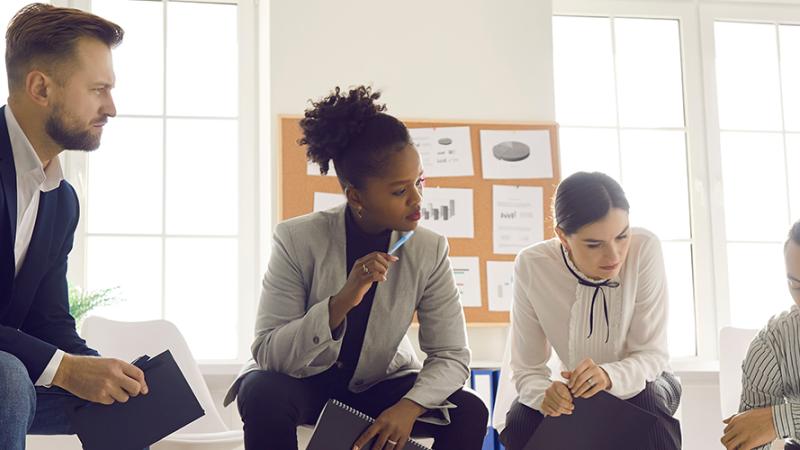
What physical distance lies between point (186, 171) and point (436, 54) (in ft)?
3.68

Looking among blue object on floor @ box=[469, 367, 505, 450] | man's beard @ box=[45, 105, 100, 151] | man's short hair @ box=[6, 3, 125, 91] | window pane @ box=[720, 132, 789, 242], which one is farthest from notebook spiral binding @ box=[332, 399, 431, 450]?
window pane @ box=[720, 132, 789, 242]

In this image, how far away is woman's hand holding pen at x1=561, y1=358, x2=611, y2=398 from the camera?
2.05 meters

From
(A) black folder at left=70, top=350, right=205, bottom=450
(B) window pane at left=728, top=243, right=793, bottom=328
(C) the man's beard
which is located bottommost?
(A) black folder at left=70, top=350, right=205, bottom=450

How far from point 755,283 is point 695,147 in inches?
25.3

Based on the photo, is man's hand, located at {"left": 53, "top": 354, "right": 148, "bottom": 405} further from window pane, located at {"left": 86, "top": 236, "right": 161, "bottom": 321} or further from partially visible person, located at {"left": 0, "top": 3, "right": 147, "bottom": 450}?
window pane, located at {"left": 86, "top": 236, "right": 161, "bottom": 321}

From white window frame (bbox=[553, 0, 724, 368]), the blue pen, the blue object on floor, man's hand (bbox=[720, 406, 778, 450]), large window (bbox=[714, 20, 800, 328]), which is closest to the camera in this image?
man's hand (bbox=[720, 406, 778, 450])

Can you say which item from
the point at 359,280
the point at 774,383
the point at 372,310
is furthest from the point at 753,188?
the point at 359,280

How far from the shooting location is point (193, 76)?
3.74 metres

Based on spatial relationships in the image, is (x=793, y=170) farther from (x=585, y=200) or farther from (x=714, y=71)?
(x=585, y=200)

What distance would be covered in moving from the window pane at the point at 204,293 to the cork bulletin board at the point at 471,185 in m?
0.41

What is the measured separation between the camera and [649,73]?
4.00 metres

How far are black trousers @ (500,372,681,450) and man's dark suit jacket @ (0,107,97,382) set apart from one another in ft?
3.35

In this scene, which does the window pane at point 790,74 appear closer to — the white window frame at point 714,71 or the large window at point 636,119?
the white window frame at point 714,71

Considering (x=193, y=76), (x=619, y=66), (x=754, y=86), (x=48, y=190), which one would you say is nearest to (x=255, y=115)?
(x=193, y=76)
